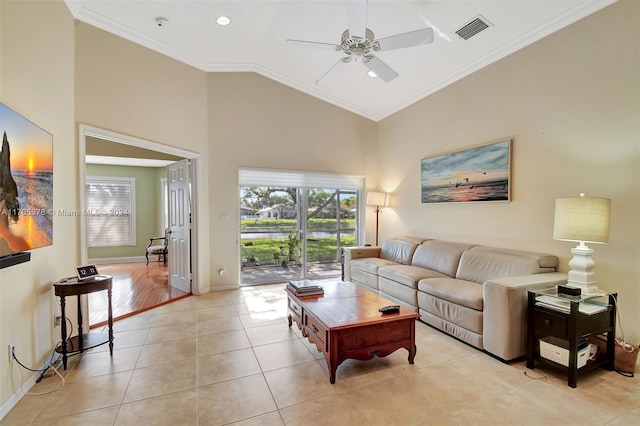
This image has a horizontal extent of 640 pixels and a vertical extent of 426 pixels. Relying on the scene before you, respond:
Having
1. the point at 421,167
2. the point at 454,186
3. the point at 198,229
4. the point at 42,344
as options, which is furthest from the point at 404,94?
the point at 42,344

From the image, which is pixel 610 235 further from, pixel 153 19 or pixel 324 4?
pixel 153 19

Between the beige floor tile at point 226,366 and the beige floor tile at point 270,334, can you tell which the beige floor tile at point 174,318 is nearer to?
the beige floor tile at point 270,334

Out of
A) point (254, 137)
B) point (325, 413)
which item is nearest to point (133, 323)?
point (325, 413)

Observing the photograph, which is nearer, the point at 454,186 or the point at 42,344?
the point at 42,344

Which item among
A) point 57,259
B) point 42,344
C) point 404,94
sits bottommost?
point 42,344

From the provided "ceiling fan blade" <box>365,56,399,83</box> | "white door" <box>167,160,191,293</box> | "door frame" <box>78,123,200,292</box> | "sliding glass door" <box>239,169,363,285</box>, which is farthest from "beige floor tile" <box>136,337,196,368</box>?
"ceiling fan blade" <box>365,56,399,83</box>

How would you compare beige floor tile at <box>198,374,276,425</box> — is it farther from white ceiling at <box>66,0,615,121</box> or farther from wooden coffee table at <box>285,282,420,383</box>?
white ceiling at <box>66,0,615,121</box>

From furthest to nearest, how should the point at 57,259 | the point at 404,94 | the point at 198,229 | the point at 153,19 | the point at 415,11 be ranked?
the point at 404,94, the point at 198,229, the point at 153,19, the point at 415,11, the point at 57,259

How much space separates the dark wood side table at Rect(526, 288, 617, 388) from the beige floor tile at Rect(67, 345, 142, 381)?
11.5 feet

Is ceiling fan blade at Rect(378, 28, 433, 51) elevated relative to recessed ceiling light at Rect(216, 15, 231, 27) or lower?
lower

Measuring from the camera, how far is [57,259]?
276cm

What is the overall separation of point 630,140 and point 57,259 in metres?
5.33

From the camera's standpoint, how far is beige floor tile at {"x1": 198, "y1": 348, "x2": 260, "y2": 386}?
2.43 metres

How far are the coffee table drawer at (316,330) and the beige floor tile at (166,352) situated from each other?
3.64ft
